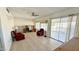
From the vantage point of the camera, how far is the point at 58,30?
293 centimetres

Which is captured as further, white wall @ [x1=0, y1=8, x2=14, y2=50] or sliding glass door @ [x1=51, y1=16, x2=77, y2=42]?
sliding glass door @ [x1=51, y1=16, x2=77, y2=42]

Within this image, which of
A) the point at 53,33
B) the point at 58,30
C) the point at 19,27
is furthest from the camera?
the point at 53,33

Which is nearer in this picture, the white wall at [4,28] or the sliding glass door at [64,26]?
the white wall at [4,28]

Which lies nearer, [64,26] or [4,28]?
[4,28]
